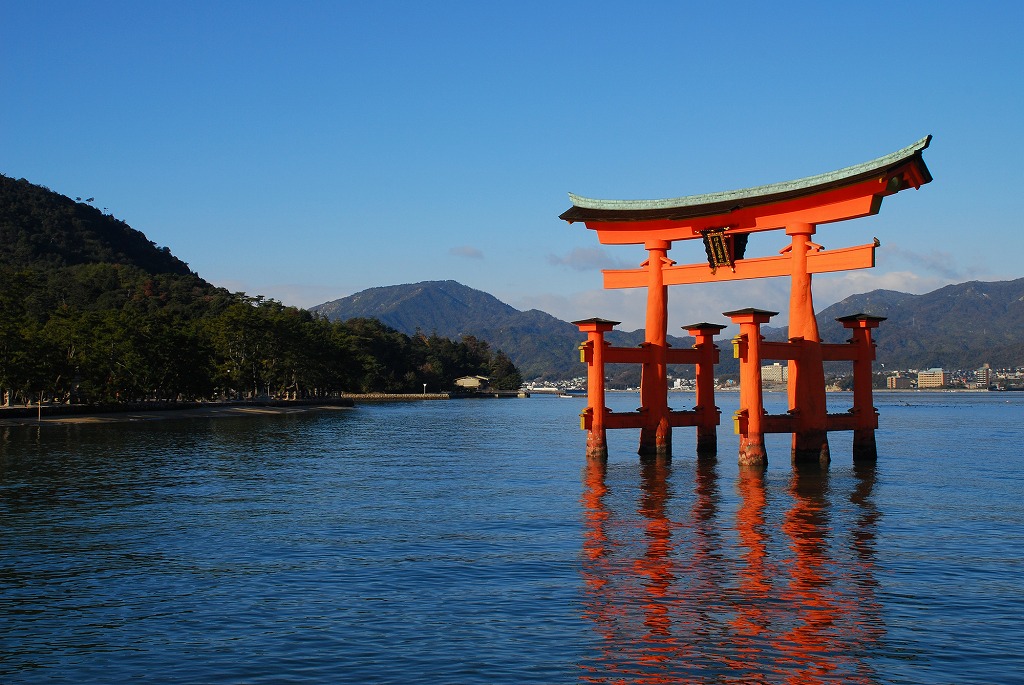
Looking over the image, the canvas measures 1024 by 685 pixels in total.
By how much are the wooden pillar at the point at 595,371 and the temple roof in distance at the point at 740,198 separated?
14.3 feet

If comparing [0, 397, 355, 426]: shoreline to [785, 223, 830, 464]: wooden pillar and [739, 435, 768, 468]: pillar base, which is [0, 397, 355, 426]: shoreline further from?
[785, 223, 830, 464]: wooden pillar

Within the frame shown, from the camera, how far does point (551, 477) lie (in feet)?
109

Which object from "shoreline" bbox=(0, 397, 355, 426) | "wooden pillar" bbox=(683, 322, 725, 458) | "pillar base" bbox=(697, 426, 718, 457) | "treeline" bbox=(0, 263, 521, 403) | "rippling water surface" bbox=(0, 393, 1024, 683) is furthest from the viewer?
"treeline" bbox=(0, 263, 521, 403)

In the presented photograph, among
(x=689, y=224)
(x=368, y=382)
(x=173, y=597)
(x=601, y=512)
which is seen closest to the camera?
(x=173, y=597)

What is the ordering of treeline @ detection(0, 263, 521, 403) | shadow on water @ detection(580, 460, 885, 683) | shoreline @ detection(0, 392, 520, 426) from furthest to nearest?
treeline @ detection(0, 263, 521, 403)
shoreline @ detection(0, 392, 520, 426)
shadow on water @ detection(580, 460, 885, 683)

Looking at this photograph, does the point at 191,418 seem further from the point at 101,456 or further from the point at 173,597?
the point at 173,597

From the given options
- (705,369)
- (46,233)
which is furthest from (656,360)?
(46,233)

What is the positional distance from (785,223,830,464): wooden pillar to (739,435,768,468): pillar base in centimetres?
187

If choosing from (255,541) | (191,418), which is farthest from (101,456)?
(191,418)

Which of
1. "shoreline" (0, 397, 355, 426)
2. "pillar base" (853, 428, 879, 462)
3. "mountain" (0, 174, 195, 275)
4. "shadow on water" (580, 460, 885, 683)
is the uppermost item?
"mountain" (0, 174, 195, 275)

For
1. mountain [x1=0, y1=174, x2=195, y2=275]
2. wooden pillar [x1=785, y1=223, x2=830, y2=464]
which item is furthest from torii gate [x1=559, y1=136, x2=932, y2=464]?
mountain [x1=0, y1=174, x2=195, y2=275]

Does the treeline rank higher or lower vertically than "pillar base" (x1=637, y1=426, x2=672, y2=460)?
higher

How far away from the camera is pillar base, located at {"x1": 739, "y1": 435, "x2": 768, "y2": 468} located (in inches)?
1259

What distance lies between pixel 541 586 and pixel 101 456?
100ft
